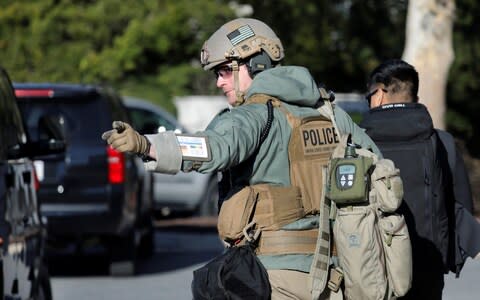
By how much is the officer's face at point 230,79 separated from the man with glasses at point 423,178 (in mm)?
1440

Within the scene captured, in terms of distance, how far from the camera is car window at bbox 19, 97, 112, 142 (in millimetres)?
12602

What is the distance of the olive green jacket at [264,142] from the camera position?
481 cm

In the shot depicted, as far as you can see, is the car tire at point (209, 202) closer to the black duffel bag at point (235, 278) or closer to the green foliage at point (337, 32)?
the green foliage at point (337, 32)

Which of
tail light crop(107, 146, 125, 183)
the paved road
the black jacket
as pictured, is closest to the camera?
the black jacket

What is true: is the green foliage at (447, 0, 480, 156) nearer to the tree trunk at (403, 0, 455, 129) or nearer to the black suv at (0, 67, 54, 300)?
the tree trunk at (403, 0, 455, 129)

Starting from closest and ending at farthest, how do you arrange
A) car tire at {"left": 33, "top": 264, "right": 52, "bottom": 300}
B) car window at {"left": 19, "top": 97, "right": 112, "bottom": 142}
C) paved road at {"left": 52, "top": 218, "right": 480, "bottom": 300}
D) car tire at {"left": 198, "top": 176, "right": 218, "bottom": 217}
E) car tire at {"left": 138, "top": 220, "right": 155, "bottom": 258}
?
car tire at {"left": 33, "top": 264, "right": 52, "bottom": 300} < paved road at {"left": 52, "top": 218, "right": 480, "bottom": 300} < car window at {"left": 19, "top": 97, "right": 112, "bottom": 142} < car tire at {"left": 138, "top": 220, "right": 155, "bottom": 258} < car tire at {"left": 198, "top": 176, "right": 218, "bottom": 217}

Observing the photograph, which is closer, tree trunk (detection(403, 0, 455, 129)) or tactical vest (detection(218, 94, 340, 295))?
tactical vest (detection(218, 94, 340, 295))

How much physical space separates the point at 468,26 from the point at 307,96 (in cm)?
2198

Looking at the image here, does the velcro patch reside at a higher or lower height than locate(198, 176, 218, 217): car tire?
higher

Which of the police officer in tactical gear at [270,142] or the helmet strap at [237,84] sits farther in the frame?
the helmet strap at [237,84]

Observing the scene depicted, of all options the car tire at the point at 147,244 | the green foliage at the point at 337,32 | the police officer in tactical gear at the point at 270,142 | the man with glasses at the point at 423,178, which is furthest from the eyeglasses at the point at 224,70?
the green foliage at the point at 337,32

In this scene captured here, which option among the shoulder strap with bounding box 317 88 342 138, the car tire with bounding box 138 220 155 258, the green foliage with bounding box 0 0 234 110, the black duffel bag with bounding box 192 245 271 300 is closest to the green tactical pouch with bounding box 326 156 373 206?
the shoulder strap with bounding box 317 88 342 138

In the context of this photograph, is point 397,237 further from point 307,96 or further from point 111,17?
point 111,17

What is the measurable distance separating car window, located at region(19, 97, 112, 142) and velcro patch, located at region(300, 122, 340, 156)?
7417 mm
